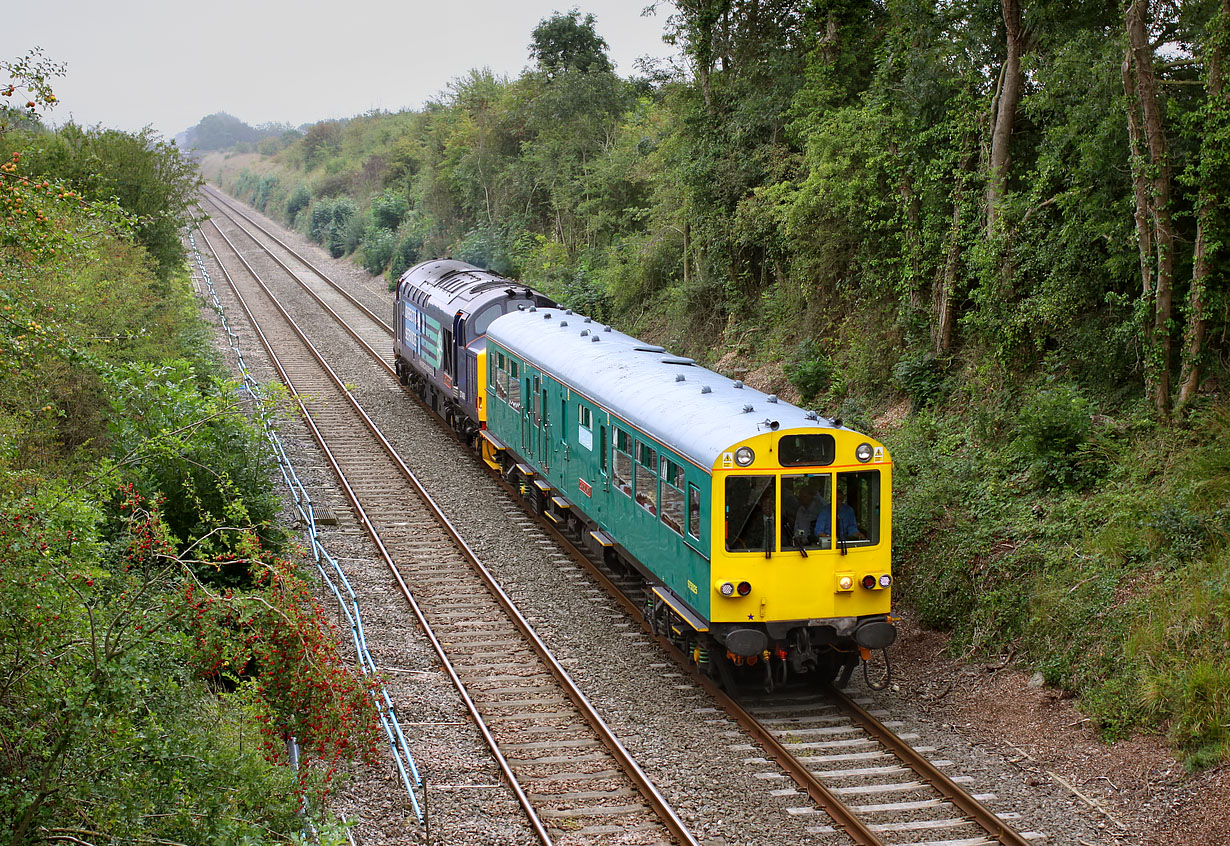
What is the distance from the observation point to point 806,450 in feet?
36.9

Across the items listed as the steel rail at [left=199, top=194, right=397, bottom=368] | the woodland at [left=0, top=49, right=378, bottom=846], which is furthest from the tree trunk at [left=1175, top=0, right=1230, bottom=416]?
the steel rail at [left=199, top=194, right=397, bottom=368]

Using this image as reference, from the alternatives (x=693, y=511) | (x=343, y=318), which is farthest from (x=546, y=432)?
(x=343, y=318)

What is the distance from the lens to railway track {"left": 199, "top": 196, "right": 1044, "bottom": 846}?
9.08 m

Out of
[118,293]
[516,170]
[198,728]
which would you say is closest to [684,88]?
[118,293]

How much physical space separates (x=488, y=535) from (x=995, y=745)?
941cm

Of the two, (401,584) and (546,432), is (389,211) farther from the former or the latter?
(401,584)

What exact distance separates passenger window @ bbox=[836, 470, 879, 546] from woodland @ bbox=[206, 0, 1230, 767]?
2239 mm

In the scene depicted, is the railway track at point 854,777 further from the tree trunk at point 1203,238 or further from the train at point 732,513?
the tree trunk at point 1203,238

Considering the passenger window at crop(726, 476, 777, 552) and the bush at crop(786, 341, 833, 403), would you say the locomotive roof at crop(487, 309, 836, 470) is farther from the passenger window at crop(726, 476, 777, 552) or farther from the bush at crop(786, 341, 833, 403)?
the bush at crop(786, 341, 833, 403)

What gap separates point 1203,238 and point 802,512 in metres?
5.86

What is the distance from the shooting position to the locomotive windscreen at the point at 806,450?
11.2m

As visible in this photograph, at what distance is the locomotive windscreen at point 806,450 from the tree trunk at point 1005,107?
6602 mm

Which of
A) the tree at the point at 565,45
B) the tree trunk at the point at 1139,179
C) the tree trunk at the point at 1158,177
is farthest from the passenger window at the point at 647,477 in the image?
the tree at the point at 565,45

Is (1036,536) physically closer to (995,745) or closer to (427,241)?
(995,745)
